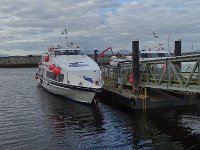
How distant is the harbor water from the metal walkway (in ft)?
7.42

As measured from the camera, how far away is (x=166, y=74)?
2620 cm

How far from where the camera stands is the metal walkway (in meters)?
22.1

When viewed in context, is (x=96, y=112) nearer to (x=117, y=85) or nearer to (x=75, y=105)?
(x=75, y=105)

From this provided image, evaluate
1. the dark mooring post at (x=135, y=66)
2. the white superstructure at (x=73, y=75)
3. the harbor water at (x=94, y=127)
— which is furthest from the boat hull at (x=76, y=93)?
the dark mooring post at (x=135, y=66)

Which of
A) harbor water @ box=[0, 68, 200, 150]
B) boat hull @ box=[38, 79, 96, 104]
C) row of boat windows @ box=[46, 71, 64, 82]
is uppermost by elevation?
row of boat windows @ box=[46, 71, 64, 82]

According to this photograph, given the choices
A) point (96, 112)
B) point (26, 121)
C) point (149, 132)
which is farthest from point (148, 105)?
point (26, 121)

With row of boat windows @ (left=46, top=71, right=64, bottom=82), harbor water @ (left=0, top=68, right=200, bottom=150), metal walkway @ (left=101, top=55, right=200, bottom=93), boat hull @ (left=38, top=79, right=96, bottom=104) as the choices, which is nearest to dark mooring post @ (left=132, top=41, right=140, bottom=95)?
metal walkway @ (left=101, top=55, right=200, bottom=93)

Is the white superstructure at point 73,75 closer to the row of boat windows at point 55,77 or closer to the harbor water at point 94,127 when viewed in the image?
the row of boat windows at point 55,77

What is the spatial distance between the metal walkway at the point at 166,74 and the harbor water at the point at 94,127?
2261mm

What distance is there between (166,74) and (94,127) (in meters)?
7.17

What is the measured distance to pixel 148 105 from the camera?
27.2 meters

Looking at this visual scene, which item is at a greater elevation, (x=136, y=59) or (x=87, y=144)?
(x=136, y=59)

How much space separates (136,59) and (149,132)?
29.0 feet

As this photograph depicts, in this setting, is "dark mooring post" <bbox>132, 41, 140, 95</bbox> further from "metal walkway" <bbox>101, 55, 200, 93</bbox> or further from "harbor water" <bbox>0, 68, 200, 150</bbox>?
"harbor water" <bbox>0, 68, 200, 150</bbox>
